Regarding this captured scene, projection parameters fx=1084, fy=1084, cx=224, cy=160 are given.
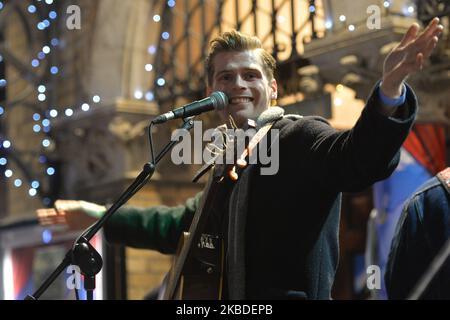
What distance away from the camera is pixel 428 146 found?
220 inches

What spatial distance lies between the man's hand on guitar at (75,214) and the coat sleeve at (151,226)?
7cm

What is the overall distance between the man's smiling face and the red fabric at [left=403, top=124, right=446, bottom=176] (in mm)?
2479

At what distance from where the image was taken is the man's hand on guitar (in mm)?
3807

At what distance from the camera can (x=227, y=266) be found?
3008mm

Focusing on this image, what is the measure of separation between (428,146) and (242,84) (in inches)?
106

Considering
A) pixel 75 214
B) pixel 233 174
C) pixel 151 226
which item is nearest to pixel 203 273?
pixel 233 174

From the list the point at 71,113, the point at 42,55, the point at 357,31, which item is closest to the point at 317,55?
the point at 357,31

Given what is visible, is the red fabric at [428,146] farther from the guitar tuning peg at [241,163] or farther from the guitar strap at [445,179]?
the guitar tuning peg at [241,163]

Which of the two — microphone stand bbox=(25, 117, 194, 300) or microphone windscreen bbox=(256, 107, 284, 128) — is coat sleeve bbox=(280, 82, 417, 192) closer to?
microphone windscreen bbox=(256, 107, 284, 128)

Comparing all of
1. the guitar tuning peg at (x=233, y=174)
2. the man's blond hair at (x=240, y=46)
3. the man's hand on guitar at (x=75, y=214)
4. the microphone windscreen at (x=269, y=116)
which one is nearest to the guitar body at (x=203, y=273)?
the guitar tuning peg at (x=233, y=174)
